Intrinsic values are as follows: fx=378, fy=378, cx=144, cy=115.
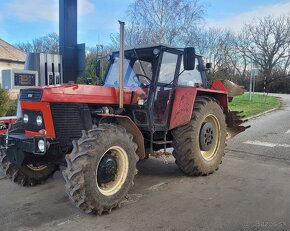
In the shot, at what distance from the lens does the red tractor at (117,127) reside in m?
4.71

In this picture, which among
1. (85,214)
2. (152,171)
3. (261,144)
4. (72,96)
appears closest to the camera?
(85,214)

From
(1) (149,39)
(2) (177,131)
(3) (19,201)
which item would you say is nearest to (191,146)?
(2) (177,131)

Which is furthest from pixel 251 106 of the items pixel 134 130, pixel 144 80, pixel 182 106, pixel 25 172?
pixel 25 172

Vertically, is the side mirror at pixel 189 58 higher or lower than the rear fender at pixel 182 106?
higher

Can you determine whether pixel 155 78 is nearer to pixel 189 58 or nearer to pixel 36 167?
pixel 189 58

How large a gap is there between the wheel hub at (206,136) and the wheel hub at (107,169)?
211 cm

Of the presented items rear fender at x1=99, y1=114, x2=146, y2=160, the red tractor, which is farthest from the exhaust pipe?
rear fender at x1=99, y1=114, x2=146, y2=160

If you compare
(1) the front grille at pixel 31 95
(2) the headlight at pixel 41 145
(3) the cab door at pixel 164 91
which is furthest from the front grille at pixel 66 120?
(3) the cab door at pixel 164 91

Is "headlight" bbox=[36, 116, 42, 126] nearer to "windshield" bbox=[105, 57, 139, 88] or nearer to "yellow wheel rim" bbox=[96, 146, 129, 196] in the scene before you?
"yellow wheel rim" bbox=[96, 146, 129, 196]

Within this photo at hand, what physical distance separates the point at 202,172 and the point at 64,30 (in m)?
4.69

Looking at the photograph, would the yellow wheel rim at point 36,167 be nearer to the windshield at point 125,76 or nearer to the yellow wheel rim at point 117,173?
the yellow wheel rim at point 117,173

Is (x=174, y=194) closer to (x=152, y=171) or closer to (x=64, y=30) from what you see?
(x=152, y=171)

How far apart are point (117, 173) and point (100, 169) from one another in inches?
13.1

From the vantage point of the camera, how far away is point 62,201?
5234 mm
